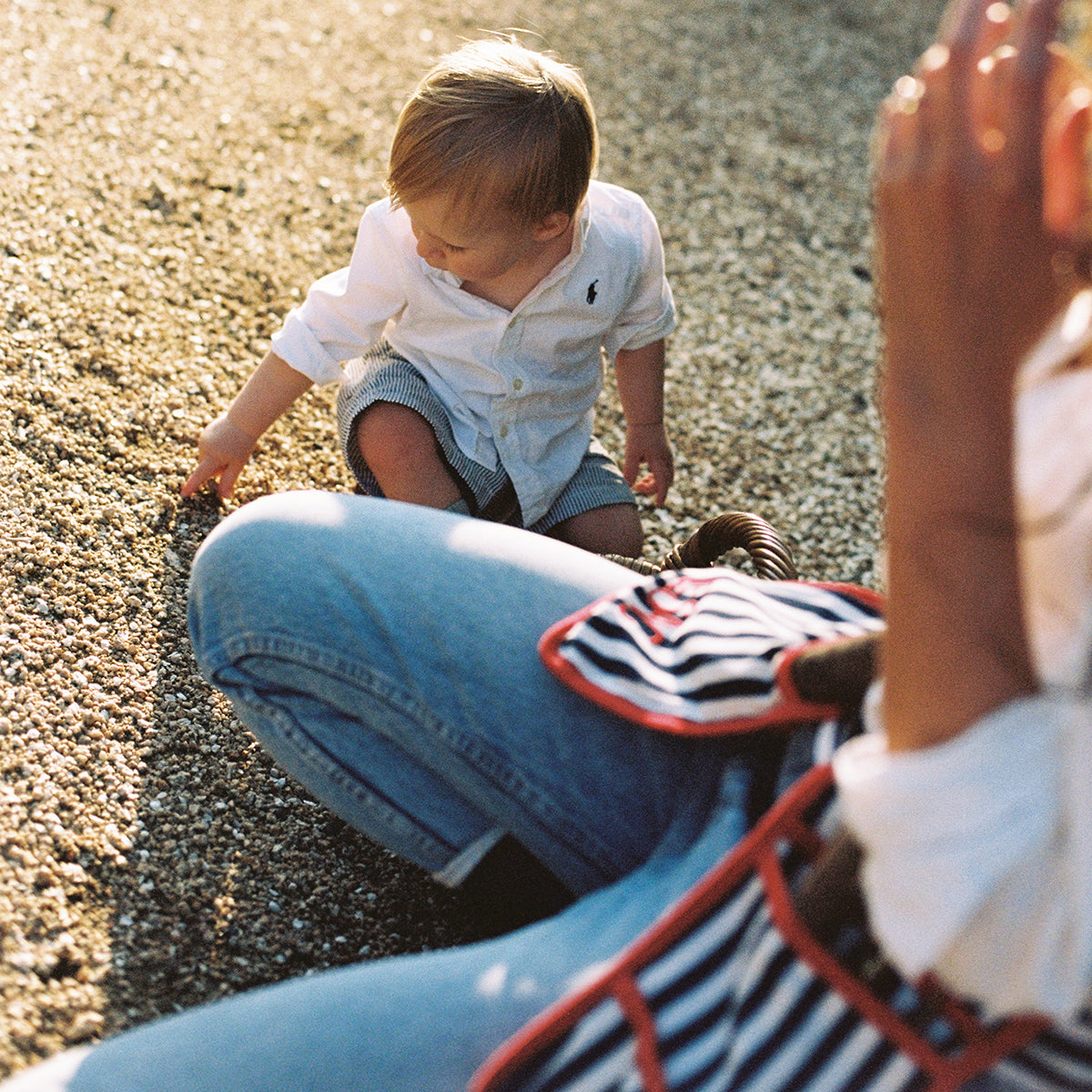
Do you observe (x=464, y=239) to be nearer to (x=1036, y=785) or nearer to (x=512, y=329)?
(x=512, y=329)

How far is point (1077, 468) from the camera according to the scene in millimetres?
811

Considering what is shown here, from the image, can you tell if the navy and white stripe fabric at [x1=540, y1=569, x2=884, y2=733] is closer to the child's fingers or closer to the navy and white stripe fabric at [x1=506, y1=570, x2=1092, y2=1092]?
the navy and white stripe fabric at [x1=506, y1=570, x2=1092, y2=1092]

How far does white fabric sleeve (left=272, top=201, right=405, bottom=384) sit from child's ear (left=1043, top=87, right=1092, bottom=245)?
1260mm

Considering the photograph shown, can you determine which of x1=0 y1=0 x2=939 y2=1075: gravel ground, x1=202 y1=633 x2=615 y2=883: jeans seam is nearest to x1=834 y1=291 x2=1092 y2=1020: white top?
x1=202 y1=633 x2=615 y2=883: jeans seam

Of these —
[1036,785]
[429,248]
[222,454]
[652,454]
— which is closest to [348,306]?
[429,248]

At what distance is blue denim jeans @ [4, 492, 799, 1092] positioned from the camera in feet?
3.43

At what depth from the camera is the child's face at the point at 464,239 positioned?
1.79 meters

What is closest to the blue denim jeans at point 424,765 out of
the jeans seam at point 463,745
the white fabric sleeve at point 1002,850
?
the jeans seam at point 463,745

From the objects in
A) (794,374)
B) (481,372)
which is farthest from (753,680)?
(794,374)

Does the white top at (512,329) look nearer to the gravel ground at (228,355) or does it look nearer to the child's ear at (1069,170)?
the gravel ground at (228,355)

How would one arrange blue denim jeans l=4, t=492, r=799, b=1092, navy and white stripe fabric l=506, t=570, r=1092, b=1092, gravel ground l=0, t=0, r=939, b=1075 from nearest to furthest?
navy and white stripe fabric l=506, t=570, r=1092, b=1092 < blue denim jeans l=4, t=492, r=799, b=1092 < gravel ground l=0, t=0, r=939, b=1075

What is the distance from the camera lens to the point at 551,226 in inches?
74.9

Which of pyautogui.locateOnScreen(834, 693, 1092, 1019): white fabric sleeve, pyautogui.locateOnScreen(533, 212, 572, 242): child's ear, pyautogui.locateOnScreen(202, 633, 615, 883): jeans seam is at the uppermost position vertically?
pyautogui.locateOnScreen(533, 212, 572, 242): child's ear

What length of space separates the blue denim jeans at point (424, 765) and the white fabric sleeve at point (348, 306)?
570 mm
